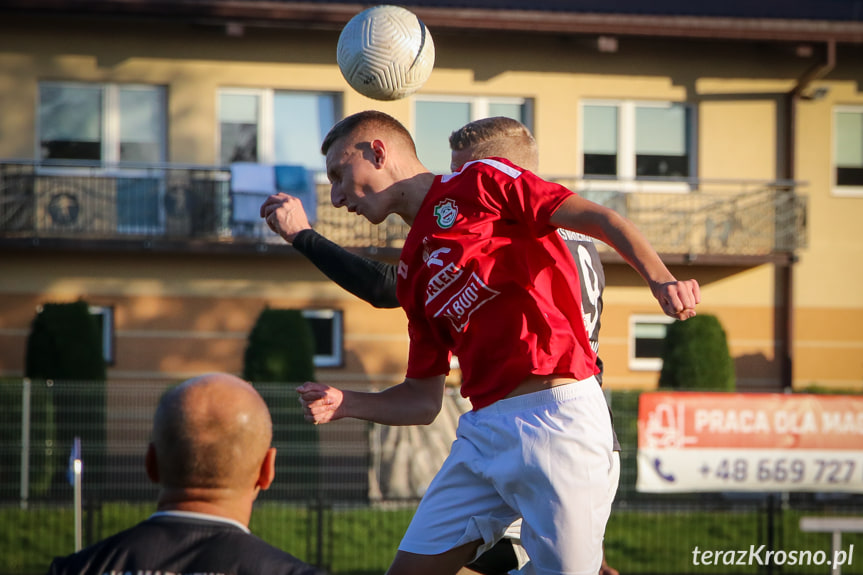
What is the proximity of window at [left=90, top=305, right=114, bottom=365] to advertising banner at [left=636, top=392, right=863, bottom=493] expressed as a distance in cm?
1120

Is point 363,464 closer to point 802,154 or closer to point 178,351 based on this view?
point 178,351

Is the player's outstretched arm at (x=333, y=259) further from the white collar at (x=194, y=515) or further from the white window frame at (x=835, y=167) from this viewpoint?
the white window frame at (x=835, y=167)

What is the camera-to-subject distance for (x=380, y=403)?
3857 millimetres

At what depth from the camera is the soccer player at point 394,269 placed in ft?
13.4

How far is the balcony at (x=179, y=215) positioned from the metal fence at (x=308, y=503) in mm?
4052

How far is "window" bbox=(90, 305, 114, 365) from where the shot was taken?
61.9ft

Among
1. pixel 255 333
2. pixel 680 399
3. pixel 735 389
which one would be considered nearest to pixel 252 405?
pixel 680 399

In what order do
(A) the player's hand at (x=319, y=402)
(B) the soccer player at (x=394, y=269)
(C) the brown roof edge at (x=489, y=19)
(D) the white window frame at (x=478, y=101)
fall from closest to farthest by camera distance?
1. (A) the player's hand at (x=319, y=402)
2. (B) the soccer player at (x=394, y=269)
3. (C) the brown roof edge at (x=489, y=19)
4. (D) the white window frame at (x=478, y=101)

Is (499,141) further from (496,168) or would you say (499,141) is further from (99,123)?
(99,123)

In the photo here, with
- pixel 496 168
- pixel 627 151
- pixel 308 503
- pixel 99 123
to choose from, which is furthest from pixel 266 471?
pixel 627 151

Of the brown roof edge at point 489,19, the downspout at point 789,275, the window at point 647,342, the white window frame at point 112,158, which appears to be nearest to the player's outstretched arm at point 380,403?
the brown roof edge at point 489,19

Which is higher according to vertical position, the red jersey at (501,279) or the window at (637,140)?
the window at (637,140)

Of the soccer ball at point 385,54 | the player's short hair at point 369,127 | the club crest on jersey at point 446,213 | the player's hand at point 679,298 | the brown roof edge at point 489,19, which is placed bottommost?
the player's hand at point 679,298

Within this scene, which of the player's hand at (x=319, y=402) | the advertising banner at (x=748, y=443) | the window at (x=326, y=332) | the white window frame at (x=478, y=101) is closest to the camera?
the player's hand at (x=319, y=402)
